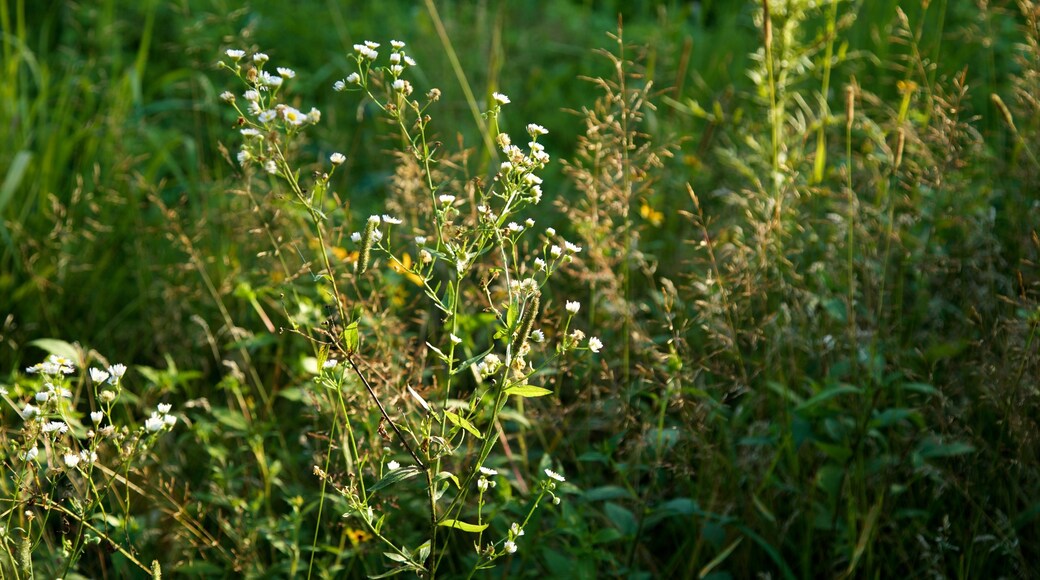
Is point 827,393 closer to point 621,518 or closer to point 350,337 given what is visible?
point 621,518

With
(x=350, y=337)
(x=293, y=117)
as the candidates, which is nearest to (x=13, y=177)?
(x=293, y=117)

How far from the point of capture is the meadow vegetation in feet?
4.97

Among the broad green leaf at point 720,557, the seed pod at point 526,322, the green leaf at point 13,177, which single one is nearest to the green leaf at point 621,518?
the broad green leaf at point 720,557

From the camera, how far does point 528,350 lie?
4.47 ft

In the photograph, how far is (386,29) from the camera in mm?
3902

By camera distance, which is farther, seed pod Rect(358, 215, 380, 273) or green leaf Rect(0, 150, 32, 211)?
green leaf Rect(0, 150, 32, 211)

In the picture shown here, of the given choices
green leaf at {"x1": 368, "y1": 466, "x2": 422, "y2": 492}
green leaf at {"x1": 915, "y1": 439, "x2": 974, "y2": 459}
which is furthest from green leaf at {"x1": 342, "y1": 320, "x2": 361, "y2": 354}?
green leaf at {"x1": 915, "y1": 439, "x2": 974, "y2": 459}

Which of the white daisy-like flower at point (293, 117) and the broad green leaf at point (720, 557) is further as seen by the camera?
the broad green leaf at point (720, 557)

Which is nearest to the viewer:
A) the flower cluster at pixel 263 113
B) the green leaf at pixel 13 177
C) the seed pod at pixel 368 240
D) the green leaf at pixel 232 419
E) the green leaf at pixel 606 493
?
the seed pod at pixel 368 240

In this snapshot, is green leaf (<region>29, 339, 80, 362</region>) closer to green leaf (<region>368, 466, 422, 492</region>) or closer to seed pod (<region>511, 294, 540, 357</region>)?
green leaf (<region>368, 466, 422, 492</region>)

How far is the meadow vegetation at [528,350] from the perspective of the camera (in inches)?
59.7

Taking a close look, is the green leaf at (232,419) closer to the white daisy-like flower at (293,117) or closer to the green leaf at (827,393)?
the white daisy-like flower at (293,117)

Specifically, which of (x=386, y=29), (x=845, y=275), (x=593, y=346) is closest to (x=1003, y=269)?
(x=845, y=275)

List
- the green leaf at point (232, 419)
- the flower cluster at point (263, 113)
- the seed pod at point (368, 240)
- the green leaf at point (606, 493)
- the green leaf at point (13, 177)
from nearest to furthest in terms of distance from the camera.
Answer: the seed pod at point (368, 240), the flower cluster at point (263, 113), the green leaf at point (606, 493), the green leaf at point (232, 419), the green leaf at point (13, 177)
